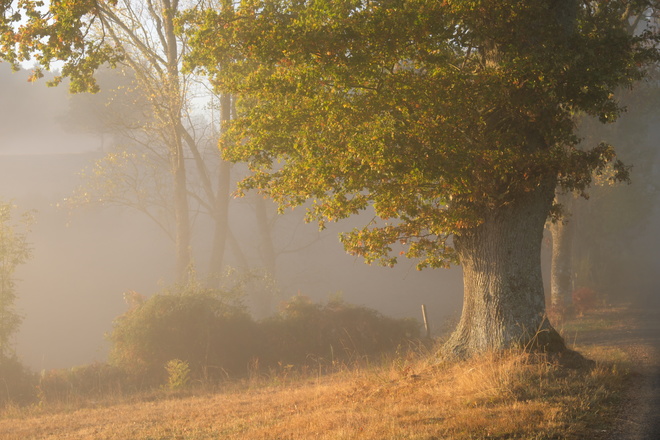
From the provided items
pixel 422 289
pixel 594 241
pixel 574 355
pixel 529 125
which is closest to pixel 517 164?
pixel 529 125

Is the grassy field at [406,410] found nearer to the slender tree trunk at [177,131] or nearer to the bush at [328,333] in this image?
the bush at [328,333]

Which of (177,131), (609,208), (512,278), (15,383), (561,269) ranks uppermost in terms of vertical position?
(177,131)

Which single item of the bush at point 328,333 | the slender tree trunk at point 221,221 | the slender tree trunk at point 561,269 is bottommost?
the bush at point 328,333

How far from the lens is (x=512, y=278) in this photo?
11312mm

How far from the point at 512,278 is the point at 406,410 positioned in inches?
153

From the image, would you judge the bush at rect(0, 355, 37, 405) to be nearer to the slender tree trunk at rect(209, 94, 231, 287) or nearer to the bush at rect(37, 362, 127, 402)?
the bush at rect(37, 362, 127, 402)

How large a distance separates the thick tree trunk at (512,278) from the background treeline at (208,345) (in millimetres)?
7923

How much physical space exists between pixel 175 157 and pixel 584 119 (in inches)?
788

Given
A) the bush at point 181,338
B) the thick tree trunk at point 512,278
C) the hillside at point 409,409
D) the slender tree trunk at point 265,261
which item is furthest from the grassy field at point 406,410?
the slender tree trunk at point 265,261

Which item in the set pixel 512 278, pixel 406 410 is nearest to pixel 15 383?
pixel 406 410

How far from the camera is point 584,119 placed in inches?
1095

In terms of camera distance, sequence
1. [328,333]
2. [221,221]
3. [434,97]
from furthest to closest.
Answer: [221,221]
[328,333]
[434,97]

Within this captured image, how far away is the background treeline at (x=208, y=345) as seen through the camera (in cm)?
1856

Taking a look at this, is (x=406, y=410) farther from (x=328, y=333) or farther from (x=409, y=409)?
(x=328, y=333)
